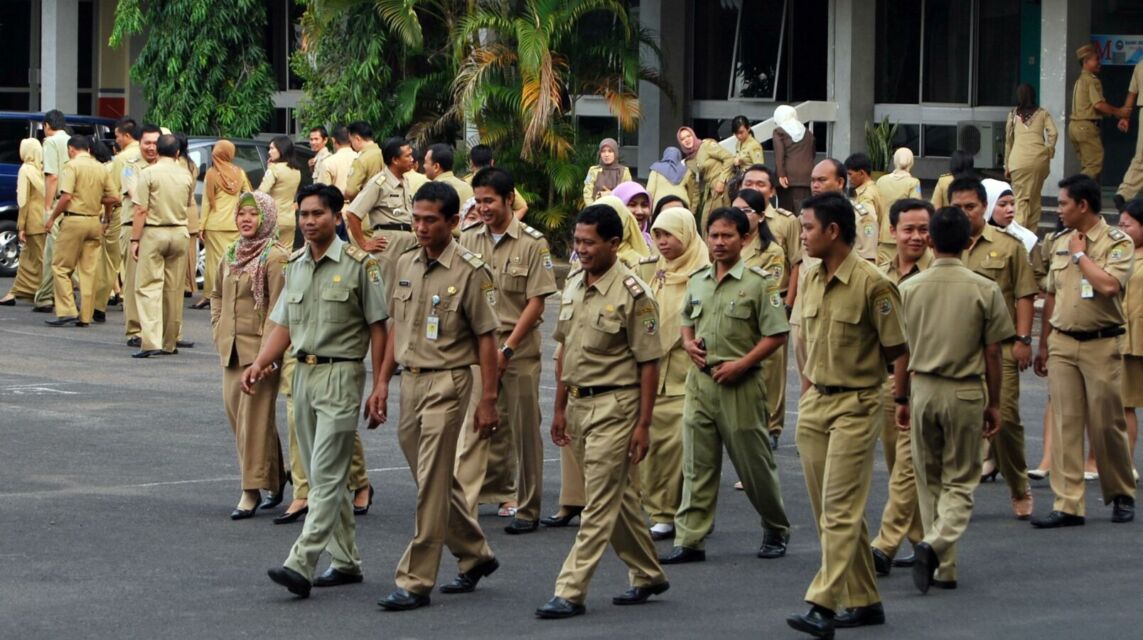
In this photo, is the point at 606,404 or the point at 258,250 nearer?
the point at 606,404

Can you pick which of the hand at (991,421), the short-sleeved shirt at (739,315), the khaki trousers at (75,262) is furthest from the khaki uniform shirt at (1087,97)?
the hand at (991,421)

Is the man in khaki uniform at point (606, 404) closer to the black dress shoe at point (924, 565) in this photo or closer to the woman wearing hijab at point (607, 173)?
the black dress shoe at point (924, 565)

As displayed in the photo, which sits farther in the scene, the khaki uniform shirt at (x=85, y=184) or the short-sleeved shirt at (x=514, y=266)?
the khaki uniform shirt at (x=85, y=184)

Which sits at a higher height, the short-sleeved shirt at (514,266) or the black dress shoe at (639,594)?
the short-sleeved shirt at (514,266)

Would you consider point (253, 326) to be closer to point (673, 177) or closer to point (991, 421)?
point (991, 421)

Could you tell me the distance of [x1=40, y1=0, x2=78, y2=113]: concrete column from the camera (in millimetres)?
36375

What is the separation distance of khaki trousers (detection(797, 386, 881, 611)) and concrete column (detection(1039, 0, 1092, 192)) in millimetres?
17285

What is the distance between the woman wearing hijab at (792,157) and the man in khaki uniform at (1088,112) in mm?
3505

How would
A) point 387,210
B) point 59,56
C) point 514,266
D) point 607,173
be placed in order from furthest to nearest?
point 59,56 < point 607,173 < point 387,210 < point 514,266

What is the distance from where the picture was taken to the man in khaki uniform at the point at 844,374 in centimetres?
776

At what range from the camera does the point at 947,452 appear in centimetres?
852

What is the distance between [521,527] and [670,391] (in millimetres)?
1089

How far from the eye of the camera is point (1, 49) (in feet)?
132

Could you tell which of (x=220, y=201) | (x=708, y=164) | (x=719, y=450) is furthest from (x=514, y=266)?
(x=708, y=164)
